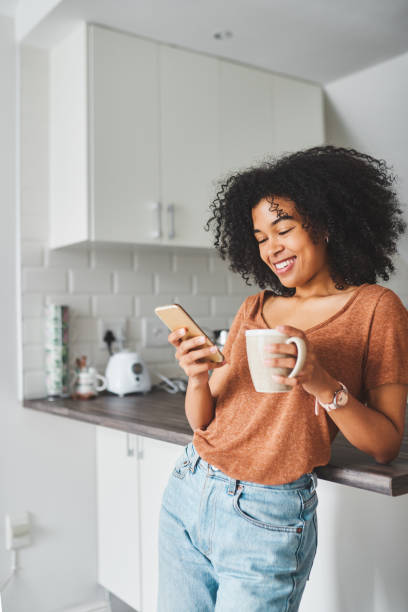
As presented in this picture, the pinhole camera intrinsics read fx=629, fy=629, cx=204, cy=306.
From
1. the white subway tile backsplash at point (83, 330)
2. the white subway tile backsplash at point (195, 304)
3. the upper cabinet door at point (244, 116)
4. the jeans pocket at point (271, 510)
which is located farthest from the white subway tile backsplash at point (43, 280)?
the jeans pocket at point (271, 510)

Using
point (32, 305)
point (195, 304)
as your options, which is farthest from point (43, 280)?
point (195, 304)

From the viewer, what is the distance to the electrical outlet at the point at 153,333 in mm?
2672

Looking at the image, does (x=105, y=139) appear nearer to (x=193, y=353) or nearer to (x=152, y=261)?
(x=152, y=261)

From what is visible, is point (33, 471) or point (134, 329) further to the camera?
point (134, 329)

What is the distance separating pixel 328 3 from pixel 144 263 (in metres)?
1.21

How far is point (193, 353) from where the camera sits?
1104 mm

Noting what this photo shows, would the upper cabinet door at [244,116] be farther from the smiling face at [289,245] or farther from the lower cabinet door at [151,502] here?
the smiling face at [289,245]

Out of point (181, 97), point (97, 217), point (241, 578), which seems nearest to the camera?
point (241, 578)

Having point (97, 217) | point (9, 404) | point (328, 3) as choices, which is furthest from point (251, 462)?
point (328, 3)

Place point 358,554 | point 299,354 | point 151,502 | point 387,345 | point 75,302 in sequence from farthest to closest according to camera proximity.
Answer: point 75,302, point 151,502, point 358,554, point 387,345, point 299,354

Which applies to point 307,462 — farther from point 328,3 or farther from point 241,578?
point 328,3

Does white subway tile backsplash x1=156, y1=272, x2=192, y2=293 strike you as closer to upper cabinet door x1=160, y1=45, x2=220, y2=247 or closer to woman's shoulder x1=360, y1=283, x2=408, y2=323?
upper cabinet door x1=160, y1=45, x2=220, y2=247

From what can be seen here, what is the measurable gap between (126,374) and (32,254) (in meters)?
0.58

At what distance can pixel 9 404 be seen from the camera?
7.72 ft
